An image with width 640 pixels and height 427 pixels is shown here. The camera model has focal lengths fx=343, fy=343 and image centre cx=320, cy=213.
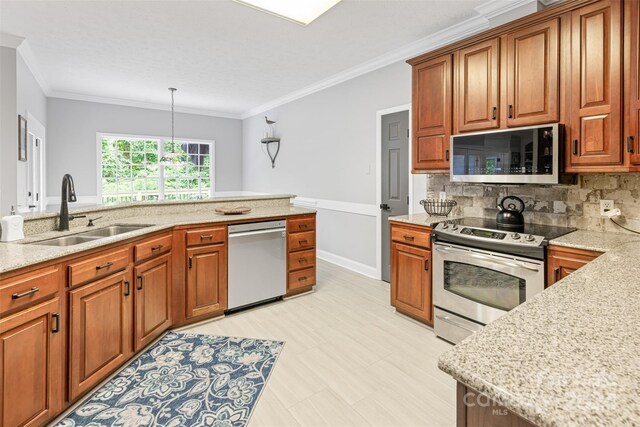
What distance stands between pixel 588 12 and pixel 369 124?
8.01 feet

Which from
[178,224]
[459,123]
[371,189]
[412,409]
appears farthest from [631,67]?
[178,224]

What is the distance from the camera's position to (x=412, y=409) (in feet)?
6.33

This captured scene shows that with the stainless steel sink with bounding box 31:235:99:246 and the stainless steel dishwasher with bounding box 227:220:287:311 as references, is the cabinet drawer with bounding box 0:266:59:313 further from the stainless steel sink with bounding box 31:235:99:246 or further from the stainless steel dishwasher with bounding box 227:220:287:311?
the stainless steel dishwasher with bounding box 227:220:287:311

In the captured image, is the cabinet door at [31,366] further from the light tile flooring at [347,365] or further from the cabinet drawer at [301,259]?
the cabinet drawer at [301,259]

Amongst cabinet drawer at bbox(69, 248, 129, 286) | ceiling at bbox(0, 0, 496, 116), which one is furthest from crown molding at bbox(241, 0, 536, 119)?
cabinet drawer at bbox(69, 248, 129, 286)

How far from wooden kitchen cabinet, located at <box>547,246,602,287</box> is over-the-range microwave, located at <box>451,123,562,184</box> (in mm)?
493

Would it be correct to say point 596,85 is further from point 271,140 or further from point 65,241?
point 271,140

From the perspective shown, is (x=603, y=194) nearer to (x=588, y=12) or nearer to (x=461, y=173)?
(x=461, y=173)

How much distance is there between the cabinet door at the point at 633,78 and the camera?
2025 mm

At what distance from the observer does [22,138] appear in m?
3.98

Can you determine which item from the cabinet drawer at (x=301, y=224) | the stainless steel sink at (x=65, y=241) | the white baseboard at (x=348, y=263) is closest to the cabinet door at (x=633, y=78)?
the cabinet drawer at (x=301, y=224)

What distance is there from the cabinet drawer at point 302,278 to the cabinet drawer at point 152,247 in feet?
4.40

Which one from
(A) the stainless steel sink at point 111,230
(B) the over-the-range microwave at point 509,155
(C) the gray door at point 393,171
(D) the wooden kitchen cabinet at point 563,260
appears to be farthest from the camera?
(C) the gray door at point 393,171

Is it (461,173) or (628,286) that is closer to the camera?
(628,286)
